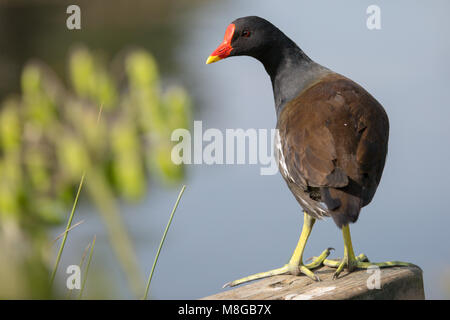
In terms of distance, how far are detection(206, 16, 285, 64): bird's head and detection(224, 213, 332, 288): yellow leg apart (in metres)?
0.77

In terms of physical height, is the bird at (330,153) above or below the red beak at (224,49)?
below

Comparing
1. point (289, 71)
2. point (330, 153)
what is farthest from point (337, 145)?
point (289, 71)

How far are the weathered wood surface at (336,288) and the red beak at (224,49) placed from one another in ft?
3.32

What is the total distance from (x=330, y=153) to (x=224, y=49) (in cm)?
89

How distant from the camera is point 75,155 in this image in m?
0.95

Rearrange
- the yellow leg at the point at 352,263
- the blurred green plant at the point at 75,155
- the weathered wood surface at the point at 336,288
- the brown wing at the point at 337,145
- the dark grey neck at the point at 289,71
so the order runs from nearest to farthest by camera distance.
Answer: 1. the blurred green plant at the point at 75,155
2. the weathered wood surface at the point at 336,288
3. the brown wing at the point at 337,145
4. the yellow leg at the point at 352,263
5. the dark grey neck at the point at 289,71

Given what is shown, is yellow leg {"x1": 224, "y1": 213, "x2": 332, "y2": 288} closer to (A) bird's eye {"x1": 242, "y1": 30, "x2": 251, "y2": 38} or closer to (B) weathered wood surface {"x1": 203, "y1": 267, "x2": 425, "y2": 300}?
(B) weathered wood surface {"x1": 203, "y1": 267, "x2": 425, "y2": 300}

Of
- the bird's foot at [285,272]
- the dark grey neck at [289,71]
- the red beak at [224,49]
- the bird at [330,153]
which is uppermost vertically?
the red beak at [224,49]

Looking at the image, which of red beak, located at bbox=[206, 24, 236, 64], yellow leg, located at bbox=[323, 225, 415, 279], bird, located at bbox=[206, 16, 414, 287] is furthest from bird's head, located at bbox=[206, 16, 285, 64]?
yellow leg, located at bbox=[323, 225, 415, 279]

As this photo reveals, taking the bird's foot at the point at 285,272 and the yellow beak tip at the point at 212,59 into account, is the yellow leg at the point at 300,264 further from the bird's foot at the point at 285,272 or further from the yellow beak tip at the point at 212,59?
the yellow beak tip at the point at 212,59

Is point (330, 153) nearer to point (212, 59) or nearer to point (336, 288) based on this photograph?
point (336, 288)

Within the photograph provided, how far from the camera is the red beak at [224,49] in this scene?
2.51 meters

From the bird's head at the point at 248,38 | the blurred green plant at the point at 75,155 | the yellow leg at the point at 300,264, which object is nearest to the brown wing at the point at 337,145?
the yellow leg at the point at 300,264

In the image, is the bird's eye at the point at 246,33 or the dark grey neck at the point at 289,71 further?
the bird's eye at the point at 246,33
